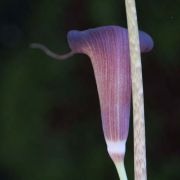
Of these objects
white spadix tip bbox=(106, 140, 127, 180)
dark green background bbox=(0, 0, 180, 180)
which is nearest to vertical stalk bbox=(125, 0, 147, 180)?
white spadix tip bbox=(106, 140, 127, 180)

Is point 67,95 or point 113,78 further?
point 67,95

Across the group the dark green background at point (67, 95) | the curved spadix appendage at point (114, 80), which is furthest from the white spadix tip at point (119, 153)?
the dark green background at point (67, 95)

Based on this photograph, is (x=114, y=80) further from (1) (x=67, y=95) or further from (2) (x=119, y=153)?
(1) (x=67, y=95)

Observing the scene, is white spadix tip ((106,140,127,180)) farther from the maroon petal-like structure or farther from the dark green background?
the dark green background

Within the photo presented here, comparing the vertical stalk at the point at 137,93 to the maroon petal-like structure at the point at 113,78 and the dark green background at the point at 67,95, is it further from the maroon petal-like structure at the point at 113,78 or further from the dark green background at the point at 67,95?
the dark green background at the point at 67,95

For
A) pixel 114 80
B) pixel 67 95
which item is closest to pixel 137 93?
pixel 114 80

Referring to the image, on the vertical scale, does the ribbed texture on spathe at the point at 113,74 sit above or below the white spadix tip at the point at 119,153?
above

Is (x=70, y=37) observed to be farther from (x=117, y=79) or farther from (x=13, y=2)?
(x=13, y=2)
